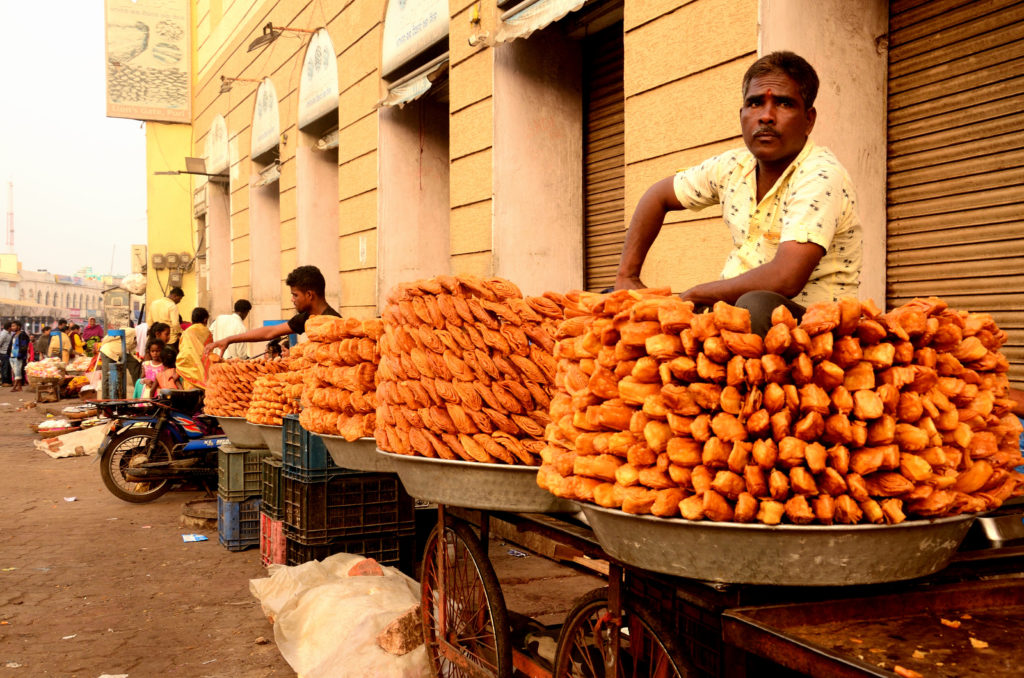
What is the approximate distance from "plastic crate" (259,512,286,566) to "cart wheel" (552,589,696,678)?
2.93m

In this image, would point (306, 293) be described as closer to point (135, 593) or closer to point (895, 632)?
point (135, 593)

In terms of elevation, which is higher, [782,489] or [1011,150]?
[1011,150]

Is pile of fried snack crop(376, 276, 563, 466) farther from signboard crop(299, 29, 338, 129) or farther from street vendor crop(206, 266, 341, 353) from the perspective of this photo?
signboard crop(299, 29, 338, 129)

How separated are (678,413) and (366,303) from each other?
8.23m

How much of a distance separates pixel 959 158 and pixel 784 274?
2480 mm

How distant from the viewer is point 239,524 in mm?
6309

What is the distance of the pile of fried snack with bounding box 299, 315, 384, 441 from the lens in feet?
10.6

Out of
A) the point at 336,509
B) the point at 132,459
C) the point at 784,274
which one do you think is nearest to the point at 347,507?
the point at 336,509

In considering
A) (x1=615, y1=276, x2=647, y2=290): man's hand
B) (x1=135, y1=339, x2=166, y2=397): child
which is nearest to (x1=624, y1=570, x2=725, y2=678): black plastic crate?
(x1=615, y1=276, x2=647, y2=290): man's hand

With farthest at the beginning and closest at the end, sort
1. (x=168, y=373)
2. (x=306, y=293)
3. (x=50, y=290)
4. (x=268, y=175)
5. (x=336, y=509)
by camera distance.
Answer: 1. (x=50, y=290)
2. (x=268, y=175)
3. (x=168, y=373)
4. (x=306, y=293)
5. (x=336, y=509)

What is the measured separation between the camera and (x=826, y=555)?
1.57 m

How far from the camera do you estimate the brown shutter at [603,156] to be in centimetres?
639

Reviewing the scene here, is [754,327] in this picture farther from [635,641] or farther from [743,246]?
[635,641]

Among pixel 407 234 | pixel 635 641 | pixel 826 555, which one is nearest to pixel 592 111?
pixel 407 234
